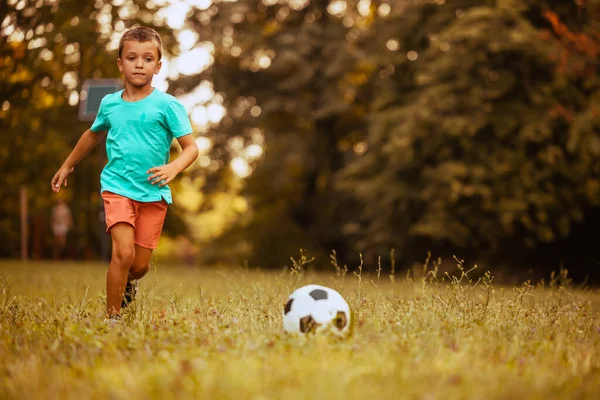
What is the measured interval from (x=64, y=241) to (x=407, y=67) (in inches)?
487

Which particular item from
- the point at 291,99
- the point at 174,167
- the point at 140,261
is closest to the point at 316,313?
the point at 174,167

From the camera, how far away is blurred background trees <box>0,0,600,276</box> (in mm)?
14102

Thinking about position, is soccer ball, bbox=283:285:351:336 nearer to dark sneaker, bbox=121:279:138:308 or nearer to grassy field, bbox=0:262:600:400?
grassy field, bbox=0:262:600:400

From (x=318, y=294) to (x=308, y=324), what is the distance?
0.23 meters

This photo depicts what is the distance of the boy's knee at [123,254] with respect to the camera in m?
4.84

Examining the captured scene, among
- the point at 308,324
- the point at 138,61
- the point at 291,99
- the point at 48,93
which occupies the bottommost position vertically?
the point at 308,324

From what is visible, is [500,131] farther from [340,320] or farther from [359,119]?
[340,320]

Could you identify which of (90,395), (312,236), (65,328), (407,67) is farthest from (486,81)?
(90,395)

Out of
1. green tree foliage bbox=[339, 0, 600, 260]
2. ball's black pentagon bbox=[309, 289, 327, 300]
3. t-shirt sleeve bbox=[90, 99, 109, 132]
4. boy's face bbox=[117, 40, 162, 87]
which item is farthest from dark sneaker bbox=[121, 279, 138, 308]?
green tree foliage bbox=[339, 0, 600, 260]

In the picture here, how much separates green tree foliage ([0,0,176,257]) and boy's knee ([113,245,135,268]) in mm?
6602

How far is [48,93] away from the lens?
1744cm

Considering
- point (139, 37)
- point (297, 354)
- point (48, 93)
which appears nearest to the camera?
point (297, 354)

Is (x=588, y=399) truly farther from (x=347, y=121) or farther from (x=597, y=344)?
(x=347, y=121)

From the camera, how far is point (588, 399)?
2926mm
